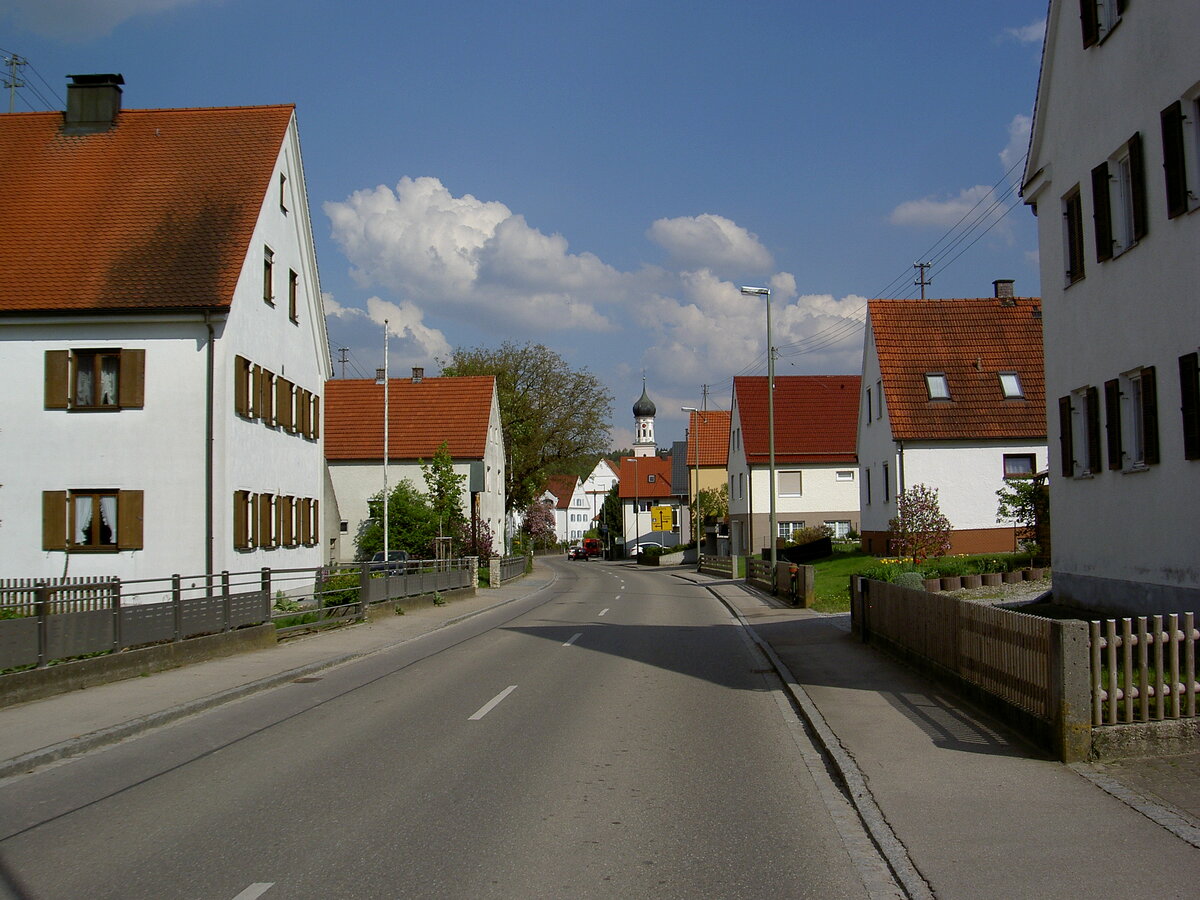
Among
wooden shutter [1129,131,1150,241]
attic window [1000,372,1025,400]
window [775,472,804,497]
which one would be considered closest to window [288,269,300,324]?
wooden shutter [1129,131,1150,241]

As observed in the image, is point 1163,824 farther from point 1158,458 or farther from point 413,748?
point 1158,458

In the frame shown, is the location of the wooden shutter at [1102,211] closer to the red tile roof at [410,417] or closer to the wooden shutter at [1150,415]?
the wooden shutter at [1150,415]

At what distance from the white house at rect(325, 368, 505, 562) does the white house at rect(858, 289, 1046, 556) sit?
1739 centimetres

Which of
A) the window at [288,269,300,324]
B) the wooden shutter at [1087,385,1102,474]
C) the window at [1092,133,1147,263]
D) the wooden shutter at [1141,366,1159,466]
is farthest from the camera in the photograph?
the window at [288,269,300,324]

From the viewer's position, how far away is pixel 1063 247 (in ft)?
56.0

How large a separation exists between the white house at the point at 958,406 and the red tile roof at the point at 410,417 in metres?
18.6

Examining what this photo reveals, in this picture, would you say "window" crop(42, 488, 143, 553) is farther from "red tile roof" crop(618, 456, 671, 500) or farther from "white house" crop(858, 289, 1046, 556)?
"red tile roof" crop(618, 456, 671, 500)

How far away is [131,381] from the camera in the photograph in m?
22.1

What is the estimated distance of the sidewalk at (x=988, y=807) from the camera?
5691mm

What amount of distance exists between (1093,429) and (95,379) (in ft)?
63.4

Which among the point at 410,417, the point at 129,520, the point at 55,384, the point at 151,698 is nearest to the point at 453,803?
the point at 151,698

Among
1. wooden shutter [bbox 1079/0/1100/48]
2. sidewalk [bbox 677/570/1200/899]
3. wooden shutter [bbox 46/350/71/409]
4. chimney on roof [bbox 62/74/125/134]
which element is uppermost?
chimney on roof [bbox 62/74/125/134]

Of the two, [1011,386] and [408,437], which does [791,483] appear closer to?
[1011,386]

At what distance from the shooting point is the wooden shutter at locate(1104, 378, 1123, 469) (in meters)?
14.8
